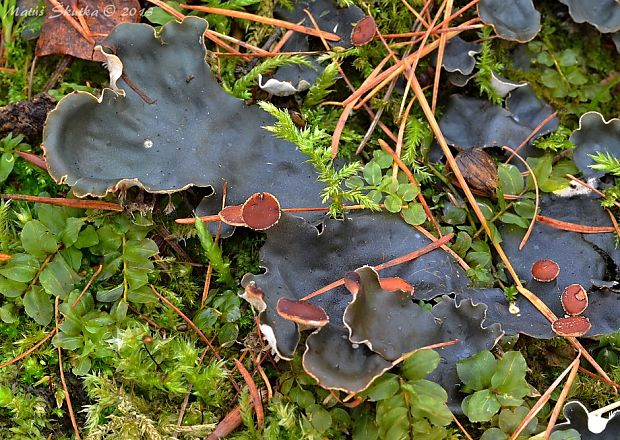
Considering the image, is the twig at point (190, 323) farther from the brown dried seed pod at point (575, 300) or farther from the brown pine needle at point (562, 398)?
the brown dried seed pod at point (575, 300)

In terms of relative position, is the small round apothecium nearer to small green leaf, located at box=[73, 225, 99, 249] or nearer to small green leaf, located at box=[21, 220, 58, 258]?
small green leaf, located at box=[73, 225, 99, 249]

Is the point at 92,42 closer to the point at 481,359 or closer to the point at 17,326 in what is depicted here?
the point at 17,326

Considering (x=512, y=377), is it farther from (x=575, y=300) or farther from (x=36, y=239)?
(x=36, y=239)

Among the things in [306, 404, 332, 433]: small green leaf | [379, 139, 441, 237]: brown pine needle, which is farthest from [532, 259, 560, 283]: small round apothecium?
[306, 404, 332, 433]: small green leaf

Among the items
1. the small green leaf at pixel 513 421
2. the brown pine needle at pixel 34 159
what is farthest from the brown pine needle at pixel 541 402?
the brown pine needle at pixel 34 159

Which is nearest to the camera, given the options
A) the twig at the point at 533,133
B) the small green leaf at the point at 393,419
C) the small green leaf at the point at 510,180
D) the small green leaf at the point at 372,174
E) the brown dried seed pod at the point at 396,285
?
the small green leaf at the point at 393,419

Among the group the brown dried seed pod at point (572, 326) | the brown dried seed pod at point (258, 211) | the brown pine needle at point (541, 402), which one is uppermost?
the brown dried seed pod at point (258, 211)
